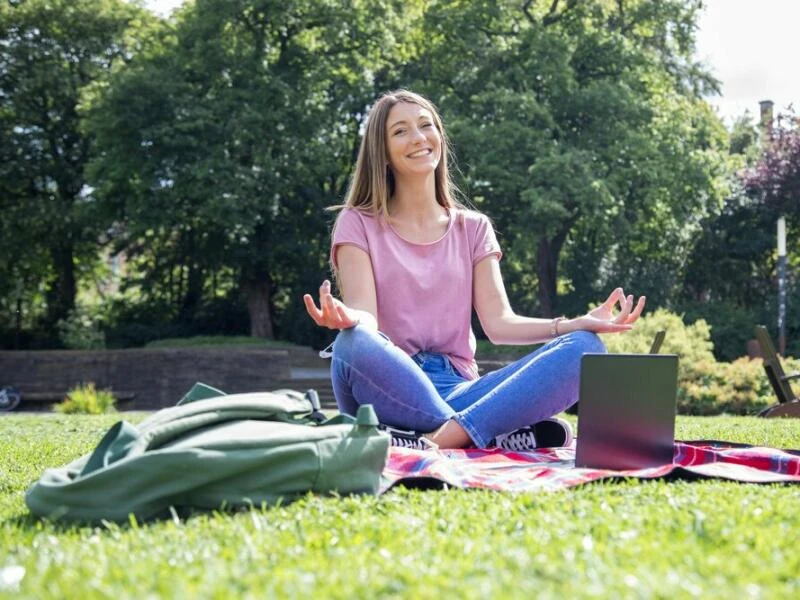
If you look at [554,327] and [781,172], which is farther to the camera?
[781,172]

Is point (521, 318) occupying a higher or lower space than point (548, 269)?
lower

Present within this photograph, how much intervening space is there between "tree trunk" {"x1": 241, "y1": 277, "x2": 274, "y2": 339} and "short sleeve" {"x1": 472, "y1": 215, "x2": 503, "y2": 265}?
60.8 feet

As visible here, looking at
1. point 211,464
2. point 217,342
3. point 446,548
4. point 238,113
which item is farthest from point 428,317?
point 217,342

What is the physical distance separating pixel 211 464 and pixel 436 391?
138 centimetres

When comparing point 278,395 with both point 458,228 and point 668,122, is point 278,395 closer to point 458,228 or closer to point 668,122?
point 458,228

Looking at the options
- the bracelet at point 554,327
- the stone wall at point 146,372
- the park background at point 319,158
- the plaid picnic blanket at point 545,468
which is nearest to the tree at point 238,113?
the park background at point 319,158

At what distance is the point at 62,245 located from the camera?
912 inches

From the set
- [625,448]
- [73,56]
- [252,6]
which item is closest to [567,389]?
[625,448]

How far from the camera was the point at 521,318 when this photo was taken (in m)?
4.17

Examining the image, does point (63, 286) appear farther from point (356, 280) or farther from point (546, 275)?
point (356, 280)

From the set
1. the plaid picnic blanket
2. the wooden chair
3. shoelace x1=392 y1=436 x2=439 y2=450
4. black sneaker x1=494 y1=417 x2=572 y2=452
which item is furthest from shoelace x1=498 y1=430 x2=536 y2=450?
the wooden chair

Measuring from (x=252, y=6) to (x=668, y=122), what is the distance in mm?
9019

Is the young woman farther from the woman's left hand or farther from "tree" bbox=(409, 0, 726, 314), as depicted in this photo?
"tree" bbox=(409, 0, 726, 314)

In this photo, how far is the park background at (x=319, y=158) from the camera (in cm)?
1941
